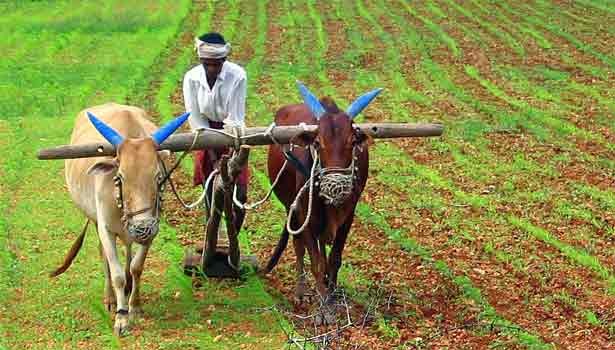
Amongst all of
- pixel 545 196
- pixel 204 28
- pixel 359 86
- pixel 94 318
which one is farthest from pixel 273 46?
pixel 94 318

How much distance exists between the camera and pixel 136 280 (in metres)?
8.25

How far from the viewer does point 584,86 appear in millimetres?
17875

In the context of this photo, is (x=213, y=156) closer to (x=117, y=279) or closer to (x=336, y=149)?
(x=117, y=279)

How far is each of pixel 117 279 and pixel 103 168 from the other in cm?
89

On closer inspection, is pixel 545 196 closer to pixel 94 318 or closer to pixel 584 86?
pixel 94 318

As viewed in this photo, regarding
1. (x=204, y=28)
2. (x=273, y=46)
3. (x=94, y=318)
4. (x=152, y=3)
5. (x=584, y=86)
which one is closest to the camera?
(x=94, y=318)

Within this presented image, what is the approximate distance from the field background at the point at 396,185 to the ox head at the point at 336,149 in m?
1.12

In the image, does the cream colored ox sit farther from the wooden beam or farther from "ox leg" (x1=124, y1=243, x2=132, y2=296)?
the wooden beam

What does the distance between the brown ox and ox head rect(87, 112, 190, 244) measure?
3.52 feet

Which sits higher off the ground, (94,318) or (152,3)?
(94,318)

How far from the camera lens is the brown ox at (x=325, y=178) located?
7715 mm

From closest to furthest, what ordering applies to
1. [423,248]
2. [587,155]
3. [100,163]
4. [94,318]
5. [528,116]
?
[100,163] < [94,318] < [423,248] < [587,155] < [528,116]

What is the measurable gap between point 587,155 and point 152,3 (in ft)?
58.9

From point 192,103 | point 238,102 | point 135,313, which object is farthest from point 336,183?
point 135,313
